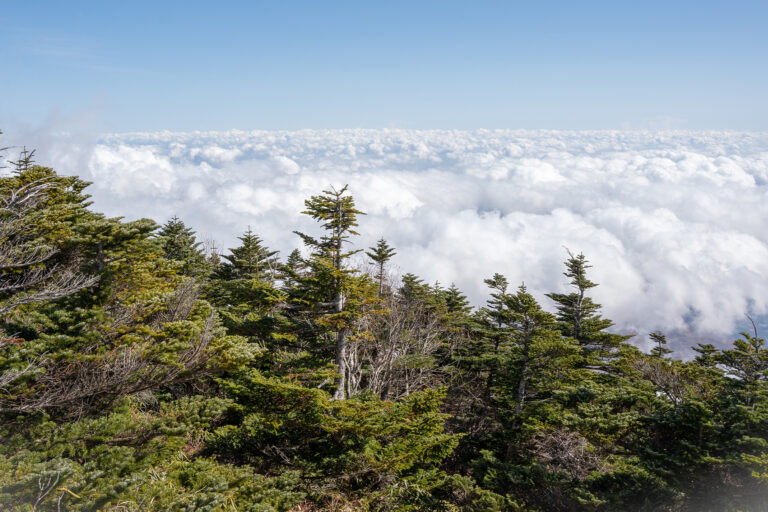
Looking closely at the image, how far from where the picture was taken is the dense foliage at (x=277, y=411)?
7840 mm

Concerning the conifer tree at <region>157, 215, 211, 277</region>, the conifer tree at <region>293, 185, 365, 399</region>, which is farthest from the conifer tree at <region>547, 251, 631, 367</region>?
the conifer tree at <region>157, 215, 211, 277</region>

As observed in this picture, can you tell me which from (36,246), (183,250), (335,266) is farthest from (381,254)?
(36,246)

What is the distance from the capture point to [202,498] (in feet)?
21.7

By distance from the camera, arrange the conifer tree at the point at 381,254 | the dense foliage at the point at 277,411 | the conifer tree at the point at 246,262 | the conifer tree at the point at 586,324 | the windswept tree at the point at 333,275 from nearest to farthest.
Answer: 1. the dense foliage at the point at 277,411
2. the windswept tree at the point at 333,275
3. the conifer tree at the point at 586,324
4. the conifer tree at the point at 246,262
5. the conifer tree at the point at 381,254

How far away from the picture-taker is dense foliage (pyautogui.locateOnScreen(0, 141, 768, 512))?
7.84 metres

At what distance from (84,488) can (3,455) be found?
1.70 m

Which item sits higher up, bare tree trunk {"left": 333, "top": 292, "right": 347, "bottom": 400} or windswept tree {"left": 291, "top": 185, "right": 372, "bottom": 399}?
windswept tree {"left": 291, "top": 185, "right": 372, "bottom": 399}

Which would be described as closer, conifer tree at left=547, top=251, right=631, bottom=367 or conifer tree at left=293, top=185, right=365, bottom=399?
conifer tree at left=293, top=185, right=365, bottom=399

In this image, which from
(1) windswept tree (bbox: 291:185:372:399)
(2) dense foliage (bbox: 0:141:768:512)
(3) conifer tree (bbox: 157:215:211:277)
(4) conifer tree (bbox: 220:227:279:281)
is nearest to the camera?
(2) dense foliage (bbox: 0:141:768:512)

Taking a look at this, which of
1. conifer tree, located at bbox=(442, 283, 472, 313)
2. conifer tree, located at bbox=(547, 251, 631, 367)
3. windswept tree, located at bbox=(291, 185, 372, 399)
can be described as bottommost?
conifer tree, located at bbox=(442, 283, 472, 313)

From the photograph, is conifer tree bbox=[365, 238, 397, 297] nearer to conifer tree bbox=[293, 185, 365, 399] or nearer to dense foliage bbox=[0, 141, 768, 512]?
dense foliage bbox=[0, 141, 768, 512]

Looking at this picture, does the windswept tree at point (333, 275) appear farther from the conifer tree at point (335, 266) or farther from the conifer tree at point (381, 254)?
the conifer tree at point (381, 254)

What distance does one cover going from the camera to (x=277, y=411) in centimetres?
1028

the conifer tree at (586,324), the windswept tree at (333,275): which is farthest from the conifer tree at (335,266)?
the conifer tree at (586,324)
